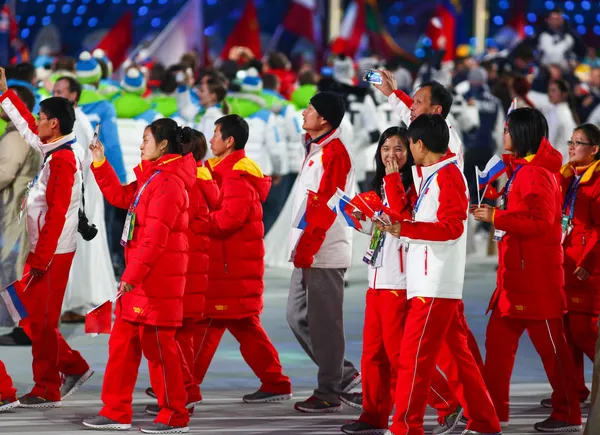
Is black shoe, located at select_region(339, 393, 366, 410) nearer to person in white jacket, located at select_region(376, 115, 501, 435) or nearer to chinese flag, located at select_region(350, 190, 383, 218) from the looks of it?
person in white jacket, located at select_region(376, 115, 501, 435)

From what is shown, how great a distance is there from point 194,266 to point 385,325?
122cm

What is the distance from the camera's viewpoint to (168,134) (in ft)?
22.8

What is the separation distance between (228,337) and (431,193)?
404cm

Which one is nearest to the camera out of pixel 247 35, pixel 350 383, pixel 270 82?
pixel 350 383

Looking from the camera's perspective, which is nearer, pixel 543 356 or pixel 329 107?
pixel 543 356

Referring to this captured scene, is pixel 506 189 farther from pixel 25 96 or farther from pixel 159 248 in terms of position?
pixel 25 96

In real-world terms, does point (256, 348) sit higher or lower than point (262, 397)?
higher

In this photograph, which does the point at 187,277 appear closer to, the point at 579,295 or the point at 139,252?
the point at 139,252

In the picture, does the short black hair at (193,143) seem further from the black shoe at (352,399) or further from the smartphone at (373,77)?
the black shoe at (352,399)

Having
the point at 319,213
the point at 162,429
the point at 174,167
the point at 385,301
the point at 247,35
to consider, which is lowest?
the point at 162,429

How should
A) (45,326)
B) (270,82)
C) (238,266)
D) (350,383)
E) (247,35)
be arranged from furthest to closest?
(247,35), (270,82), (350,383), (238,266), (45,326)

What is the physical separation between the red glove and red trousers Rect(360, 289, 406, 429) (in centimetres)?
72

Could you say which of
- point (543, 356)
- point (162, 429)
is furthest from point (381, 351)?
point (162, 429)

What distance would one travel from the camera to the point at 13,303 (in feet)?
24.1
